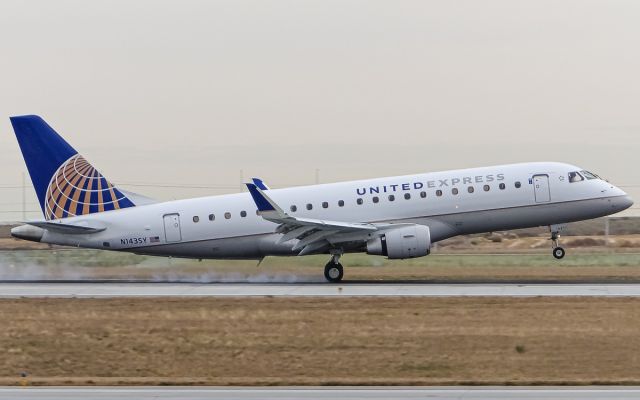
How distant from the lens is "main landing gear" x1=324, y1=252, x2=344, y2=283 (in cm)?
3622

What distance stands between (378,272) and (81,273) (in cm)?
1215

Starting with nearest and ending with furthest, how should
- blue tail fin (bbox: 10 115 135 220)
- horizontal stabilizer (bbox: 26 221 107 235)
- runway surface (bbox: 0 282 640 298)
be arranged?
runway surface (bbox: 0 282 640 298)
horizontal stabilizer (bbox: 26 221 107 235)
blue tail fin (bbox: 10 115 135 220)

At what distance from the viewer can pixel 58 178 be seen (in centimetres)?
3934

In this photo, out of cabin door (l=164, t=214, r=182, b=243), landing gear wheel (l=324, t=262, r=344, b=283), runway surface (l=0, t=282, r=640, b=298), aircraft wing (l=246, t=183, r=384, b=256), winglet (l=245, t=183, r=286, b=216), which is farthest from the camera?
cabin door (l=164, t=214, r=182, b=243)

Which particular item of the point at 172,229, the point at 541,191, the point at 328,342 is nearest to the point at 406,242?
the point at 541,191

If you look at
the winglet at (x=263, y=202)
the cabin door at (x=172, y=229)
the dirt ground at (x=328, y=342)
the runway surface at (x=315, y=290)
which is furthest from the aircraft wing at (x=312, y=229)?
the dirt ground at (x=328, y=342)

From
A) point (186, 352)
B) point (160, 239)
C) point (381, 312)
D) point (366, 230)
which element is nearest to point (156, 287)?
point (160, 239)

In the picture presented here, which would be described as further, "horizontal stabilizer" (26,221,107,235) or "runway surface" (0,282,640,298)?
"horizontal stabilizer" (26,221,107,235)

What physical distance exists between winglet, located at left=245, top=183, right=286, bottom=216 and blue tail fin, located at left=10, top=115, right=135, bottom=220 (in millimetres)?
7177

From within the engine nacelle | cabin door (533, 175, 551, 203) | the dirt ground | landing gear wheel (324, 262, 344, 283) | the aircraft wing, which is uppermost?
cabin door (533, 175, 551, 203)

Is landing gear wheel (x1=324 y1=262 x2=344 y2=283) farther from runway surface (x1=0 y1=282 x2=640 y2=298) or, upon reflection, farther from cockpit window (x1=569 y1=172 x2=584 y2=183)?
cockpit window (x1=569 y1=172 x2=584 y2=183)

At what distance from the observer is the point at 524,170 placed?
3672cm

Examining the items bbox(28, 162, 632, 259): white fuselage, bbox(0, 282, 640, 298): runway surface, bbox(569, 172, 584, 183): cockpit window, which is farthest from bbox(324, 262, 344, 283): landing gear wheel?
bbox(569, 172, 584, 183): cockpit window

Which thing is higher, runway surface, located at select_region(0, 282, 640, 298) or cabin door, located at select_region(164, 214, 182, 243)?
cabin door, located at select_region(164, 214, 182, 243)
